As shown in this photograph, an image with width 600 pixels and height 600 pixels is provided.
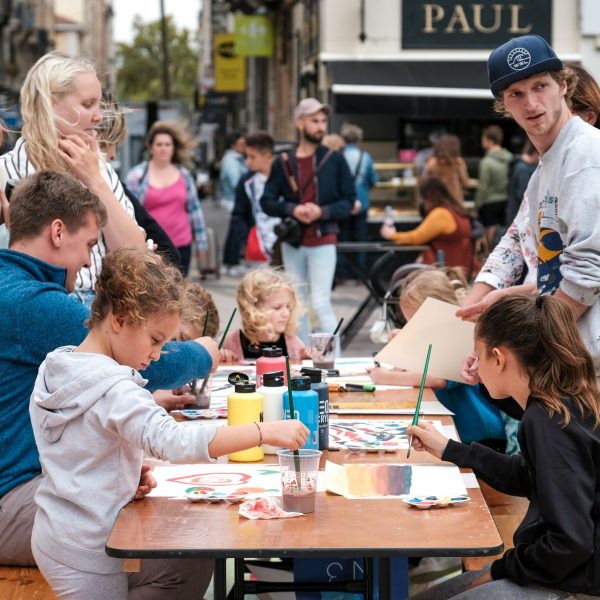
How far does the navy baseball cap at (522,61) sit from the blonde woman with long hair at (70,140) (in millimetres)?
1500

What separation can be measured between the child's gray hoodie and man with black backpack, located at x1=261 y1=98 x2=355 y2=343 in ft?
19.8

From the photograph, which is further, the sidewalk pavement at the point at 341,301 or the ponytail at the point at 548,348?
the sidewalk pavement at the point at 341,301

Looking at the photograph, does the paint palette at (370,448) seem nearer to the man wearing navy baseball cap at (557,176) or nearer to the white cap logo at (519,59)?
the man wearing navy baseball cap at (557,176)

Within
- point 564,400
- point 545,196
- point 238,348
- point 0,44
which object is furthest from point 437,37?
point 0,44

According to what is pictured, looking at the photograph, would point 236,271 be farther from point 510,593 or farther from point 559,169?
point 510,593

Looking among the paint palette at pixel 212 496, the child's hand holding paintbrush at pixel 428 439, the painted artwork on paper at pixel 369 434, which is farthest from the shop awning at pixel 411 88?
the paint palette at pixel 212 496

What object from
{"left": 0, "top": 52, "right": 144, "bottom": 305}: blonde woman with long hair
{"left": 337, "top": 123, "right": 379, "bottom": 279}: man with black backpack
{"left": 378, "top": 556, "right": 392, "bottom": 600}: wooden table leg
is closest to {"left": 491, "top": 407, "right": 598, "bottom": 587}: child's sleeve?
{"left": 378, "top": 556, "right": 392, "bottom": 600}: wooden table leg

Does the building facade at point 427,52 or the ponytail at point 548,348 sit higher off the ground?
the building facade at point 427,52

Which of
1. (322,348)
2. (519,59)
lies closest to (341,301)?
(322,348)

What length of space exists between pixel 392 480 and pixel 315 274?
6.14 m

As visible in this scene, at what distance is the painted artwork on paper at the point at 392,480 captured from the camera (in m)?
3.17

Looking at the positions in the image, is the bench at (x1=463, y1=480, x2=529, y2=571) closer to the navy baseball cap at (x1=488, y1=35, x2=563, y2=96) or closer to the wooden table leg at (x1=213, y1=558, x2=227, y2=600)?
the wooden table leg at (x1=213, y1=558, x2=227, y2=600)

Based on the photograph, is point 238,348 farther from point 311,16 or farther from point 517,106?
point 311,16

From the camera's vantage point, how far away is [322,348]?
4.93m
